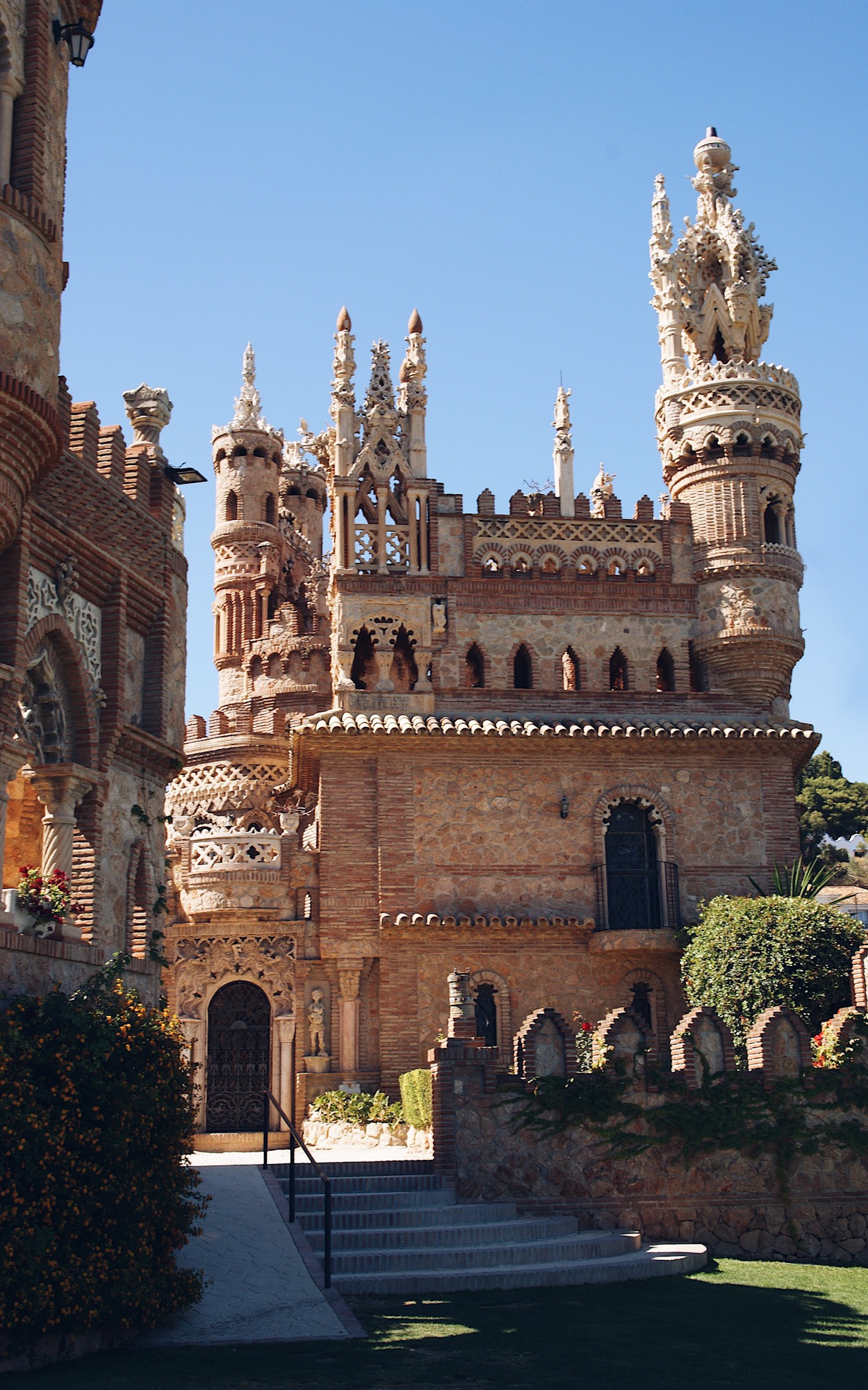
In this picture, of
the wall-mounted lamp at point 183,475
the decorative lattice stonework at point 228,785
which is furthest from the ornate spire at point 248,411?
the wall-mounted lamp at point 183,475

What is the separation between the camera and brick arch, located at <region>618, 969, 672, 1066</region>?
27250 mm

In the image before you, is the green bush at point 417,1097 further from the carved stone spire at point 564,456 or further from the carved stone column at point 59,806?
the carved stone spire at point 564,456

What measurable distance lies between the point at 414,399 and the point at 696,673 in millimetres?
7957

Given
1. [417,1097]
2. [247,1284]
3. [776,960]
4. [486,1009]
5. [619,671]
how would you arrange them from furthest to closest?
[619,671]
[486,1009]
[776,960]
[417,1097]
[247,1284]

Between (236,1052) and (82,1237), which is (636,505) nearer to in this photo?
(236,1052)

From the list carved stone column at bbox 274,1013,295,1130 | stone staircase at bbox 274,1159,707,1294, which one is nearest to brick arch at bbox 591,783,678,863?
carved stone column at bbox 274,1013,295,1130

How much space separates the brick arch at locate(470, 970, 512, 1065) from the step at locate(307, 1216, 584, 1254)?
29.4 ft

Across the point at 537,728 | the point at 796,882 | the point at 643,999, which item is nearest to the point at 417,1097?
the point at 643,999

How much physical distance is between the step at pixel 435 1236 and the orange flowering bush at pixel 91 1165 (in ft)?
8.67

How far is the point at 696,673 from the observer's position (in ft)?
99.6

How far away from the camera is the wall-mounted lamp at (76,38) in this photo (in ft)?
52.0

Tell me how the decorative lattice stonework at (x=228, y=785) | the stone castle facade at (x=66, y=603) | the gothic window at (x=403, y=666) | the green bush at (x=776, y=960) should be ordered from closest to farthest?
the stone castle facade at (x=66, y=603), the green bush at (x=776, y=960), the gothic window at (x=403, y=666), the decorative lattice stonework at (x=228, y=785)

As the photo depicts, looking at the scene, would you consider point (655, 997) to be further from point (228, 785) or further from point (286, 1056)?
point (228, 785)

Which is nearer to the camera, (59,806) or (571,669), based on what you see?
(59,806)
